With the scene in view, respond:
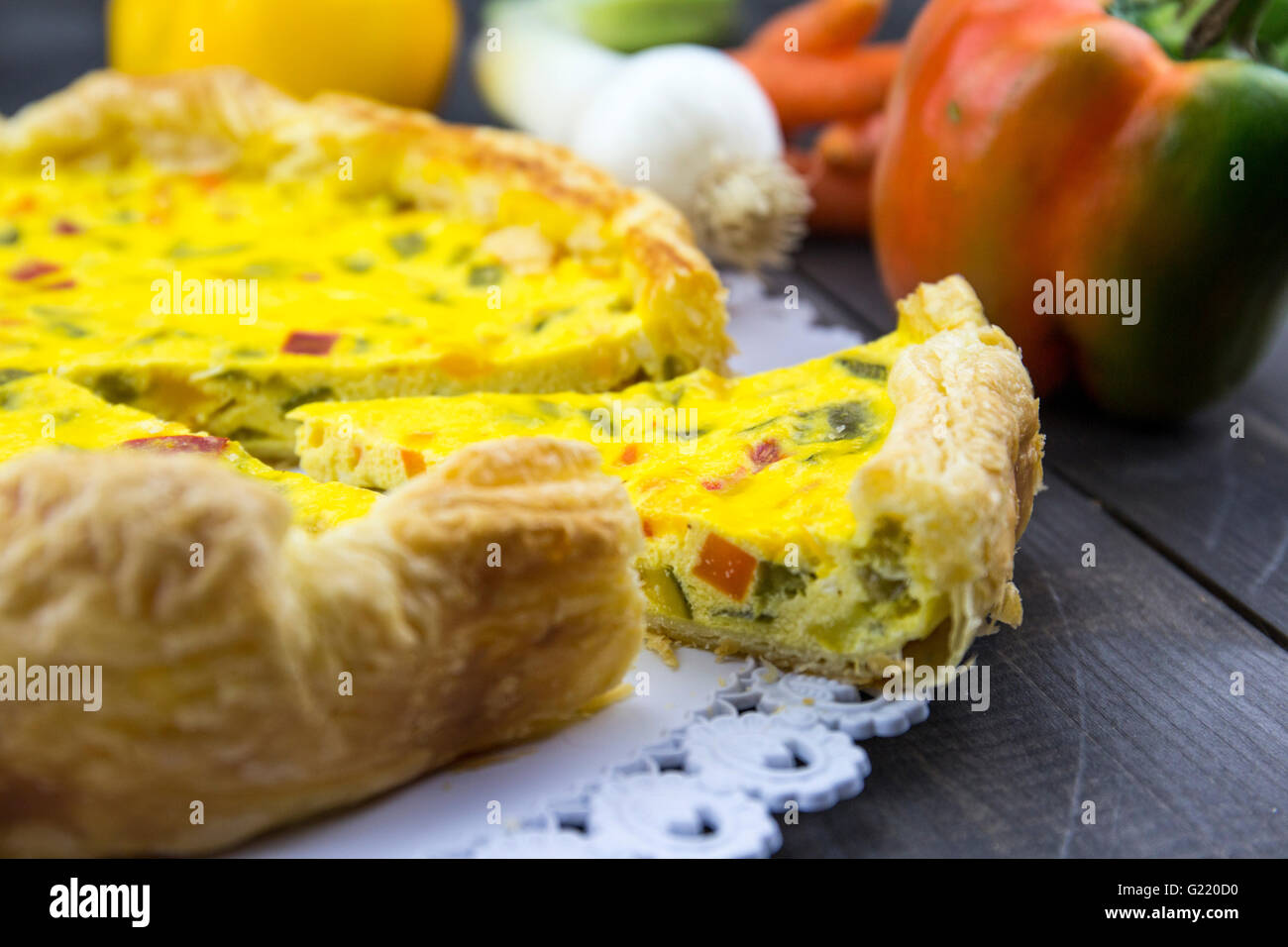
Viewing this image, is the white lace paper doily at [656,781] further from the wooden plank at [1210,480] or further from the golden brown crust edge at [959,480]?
the wooden plank at [1210,480]

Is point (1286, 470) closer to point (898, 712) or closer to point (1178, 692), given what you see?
point (1178, 692)

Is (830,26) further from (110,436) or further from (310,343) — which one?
(110,436)

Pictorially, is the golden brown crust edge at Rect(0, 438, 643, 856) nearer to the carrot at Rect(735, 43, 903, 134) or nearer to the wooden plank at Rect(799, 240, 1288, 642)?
the wooden plank at Rect(799, 240, 1288, 642)

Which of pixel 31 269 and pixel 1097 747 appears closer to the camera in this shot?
pixel 1097 747

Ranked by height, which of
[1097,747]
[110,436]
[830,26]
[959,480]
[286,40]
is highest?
[830,26]

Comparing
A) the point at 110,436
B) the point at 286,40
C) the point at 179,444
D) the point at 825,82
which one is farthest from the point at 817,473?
the point at 286,40

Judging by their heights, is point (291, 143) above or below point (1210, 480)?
above

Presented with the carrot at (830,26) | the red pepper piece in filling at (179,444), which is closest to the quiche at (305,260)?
the red pepper piece in filling at (179,444)

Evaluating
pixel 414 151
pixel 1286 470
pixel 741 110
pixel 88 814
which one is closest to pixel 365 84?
pixel 414 151
